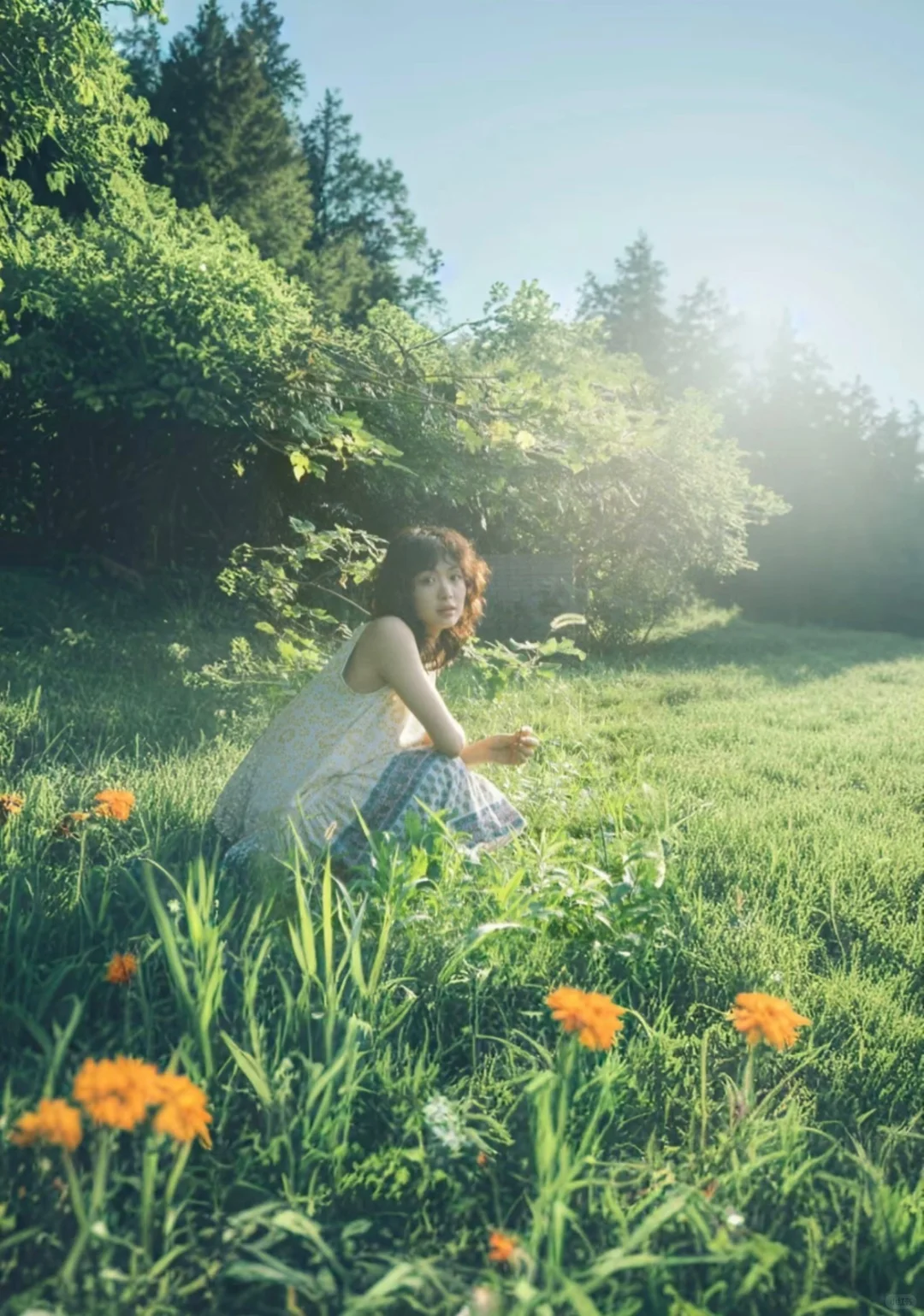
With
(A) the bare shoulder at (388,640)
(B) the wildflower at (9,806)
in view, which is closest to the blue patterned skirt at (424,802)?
(A) the bare shoulder at (388,640)

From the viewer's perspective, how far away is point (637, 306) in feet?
138

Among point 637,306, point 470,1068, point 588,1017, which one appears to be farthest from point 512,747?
point 637,306

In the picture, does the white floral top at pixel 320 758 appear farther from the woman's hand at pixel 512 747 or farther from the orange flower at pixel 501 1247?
the orange flower at pixel 501 1247

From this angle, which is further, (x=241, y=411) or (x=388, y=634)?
(x=241, y=411)

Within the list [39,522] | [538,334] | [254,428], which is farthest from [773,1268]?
[538,334]

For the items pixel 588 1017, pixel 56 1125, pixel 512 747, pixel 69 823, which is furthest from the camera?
pixel 512 747

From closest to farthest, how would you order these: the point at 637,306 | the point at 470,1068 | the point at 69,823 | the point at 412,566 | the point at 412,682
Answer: the point at 470,1068
the point at 69,823
the point at 412,682
the point at 412,566
the point at 637,306

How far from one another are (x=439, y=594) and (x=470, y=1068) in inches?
65.6

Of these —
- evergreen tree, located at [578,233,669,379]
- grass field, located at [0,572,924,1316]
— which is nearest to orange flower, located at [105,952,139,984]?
grass field, located at [0,572,924,1316]

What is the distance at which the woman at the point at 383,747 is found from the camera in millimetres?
2838

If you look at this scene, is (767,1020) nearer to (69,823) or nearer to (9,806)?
(69,823)

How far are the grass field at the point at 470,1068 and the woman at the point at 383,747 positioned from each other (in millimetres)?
198

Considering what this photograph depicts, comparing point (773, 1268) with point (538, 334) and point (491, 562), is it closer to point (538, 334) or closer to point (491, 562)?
point (491, 562)

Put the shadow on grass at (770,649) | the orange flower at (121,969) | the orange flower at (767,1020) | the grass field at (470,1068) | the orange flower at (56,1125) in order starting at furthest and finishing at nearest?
1. the shadow on grass at (770,649)
2. the orange flower at (121,969)
3. the orange flower at (767,1020)
4. the grass field at (470,1068)
5. the orange flower at (56,1125)
